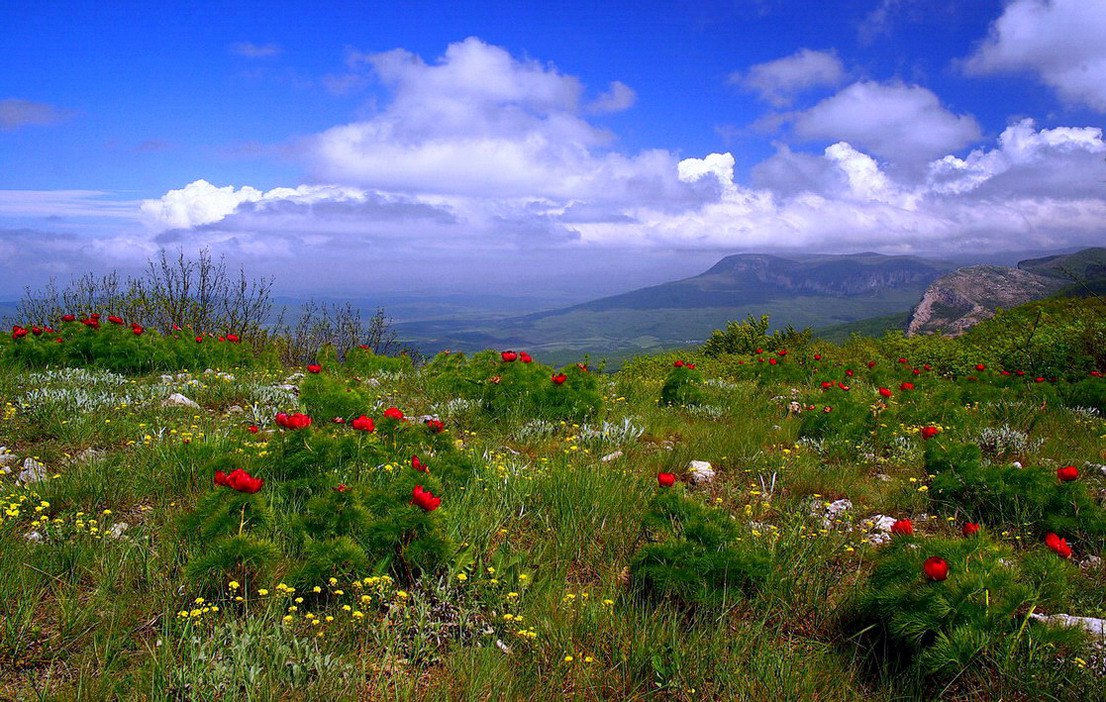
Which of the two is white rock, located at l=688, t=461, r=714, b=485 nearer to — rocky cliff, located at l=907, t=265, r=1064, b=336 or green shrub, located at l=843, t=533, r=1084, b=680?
green shrub, located at l=843, t=533, r=1084, b=680

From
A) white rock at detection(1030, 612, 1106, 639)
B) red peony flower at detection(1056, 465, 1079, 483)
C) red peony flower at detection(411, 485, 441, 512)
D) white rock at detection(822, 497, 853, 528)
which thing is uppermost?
red peony flower at detection(411, 485, 441, 512)

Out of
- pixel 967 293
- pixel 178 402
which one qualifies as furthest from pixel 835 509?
pixel 967 293

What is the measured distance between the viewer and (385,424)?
4.41 metres

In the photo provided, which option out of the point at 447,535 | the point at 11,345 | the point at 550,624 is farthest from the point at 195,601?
the point at 11,345

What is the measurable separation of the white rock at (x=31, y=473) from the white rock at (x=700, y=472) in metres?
4.61

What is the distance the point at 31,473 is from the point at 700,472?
16.3 feet

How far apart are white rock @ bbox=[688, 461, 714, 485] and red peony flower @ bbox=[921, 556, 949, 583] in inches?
101

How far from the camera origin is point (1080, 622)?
248 centimetres

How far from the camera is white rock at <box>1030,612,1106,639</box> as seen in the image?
8.12 ft

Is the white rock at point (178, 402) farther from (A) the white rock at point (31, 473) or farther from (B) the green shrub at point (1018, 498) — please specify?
(B) the green shrub at point (1018, 498)

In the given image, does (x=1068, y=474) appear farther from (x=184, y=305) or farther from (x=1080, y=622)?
(x=184, y=305)

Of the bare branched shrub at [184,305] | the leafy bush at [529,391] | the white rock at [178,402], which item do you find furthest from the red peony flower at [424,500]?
the bare branched shrub at [184,305]

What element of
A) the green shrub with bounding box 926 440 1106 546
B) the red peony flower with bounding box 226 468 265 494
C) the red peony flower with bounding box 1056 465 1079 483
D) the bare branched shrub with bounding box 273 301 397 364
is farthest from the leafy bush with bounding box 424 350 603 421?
the bare branched shrub with bounding box 273 301 397 364

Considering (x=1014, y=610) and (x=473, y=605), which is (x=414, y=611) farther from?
(x=1014, y=610)
